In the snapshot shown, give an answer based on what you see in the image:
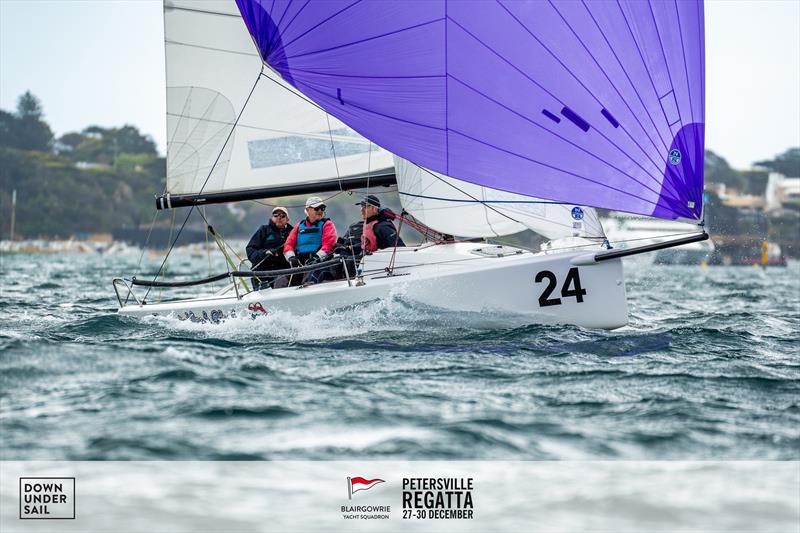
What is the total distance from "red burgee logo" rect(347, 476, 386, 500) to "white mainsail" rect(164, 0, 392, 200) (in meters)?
4.96

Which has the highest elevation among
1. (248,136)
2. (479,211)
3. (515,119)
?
(248,136)

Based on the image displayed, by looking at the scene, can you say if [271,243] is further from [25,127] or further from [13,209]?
[25,127]

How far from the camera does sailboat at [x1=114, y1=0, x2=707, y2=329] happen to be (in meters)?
5.92

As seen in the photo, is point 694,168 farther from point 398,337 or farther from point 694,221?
point 398,337

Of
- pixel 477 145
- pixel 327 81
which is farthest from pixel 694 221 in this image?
pixel 327 81

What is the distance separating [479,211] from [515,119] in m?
1.63

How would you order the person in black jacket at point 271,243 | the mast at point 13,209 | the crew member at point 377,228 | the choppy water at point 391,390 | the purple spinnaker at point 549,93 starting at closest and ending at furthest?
the choppy water at point 391,390
the purple spinnaker at point 549,93
the crew member at point 377,228
the person in black jacket at point 271,243
the mast at point 13,209

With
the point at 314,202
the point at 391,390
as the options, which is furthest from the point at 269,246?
the point at 391,390

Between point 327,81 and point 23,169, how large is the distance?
6700 centimetres

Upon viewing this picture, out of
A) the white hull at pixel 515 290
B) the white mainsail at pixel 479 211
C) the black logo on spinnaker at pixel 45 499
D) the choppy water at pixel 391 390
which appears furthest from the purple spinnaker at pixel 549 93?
the black logo on spinnaker at pixel 45 499

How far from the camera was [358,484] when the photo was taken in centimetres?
294

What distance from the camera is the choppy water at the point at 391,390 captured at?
343 centimetres

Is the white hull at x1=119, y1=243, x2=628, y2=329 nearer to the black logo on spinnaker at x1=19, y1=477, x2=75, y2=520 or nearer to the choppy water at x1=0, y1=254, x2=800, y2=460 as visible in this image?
the choppy water at x1=0, y1=254, x2=800, y2=460

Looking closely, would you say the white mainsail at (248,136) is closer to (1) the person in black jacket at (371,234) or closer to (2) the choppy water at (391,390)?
(1) the person in black jacket at (371,234)
